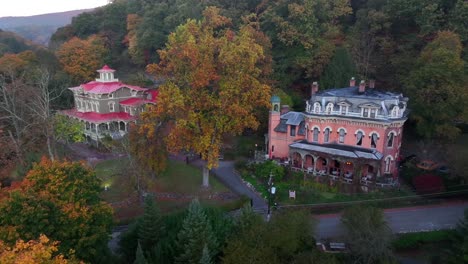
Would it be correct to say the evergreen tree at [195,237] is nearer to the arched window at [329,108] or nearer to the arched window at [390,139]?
the arched window at [329,108]

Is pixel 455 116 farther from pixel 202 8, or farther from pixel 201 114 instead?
pixel 202 8

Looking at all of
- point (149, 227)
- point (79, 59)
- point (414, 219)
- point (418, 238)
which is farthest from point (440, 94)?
point (79, 59)

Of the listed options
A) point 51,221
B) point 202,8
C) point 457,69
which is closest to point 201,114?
point 51,221

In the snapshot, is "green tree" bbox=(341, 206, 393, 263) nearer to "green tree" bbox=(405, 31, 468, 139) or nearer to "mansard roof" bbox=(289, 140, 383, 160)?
"mansard roof" bbox=(289, 140, 383, 160)

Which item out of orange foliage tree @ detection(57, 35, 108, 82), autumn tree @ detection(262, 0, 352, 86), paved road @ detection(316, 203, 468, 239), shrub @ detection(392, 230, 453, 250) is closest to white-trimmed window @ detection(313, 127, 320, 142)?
paved road @ detection(316, 203, 468, 239)

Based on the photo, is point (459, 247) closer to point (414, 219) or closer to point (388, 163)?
point (414, 219)

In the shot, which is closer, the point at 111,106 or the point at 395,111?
the point at 395,111
